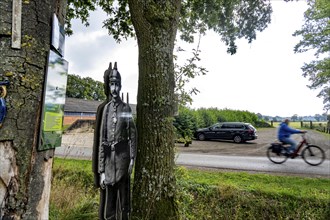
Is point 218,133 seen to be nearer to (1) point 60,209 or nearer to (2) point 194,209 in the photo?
(2) point 194,209

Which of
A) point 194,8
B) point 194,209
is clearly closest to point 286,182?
point 194,209

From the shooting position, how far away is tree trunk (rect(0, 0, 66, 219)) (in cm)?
83

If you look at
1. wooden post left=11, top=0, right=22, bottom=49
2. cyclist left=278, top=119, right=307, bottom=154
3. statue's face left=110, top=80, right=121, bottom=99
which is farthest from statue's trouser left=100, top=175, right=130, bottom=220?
cyclist left=278, top=119, right=307, bottom=154

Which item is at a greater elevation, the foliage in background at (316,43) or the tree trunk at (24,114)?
the foliage in background at (316,43)

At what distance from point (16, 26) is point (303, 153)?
9.21m

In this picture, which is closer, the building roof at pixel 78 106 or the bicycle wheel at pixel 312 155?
the bicycle wheel at pixel 312 155

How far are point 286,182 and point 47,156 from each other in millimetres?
5331

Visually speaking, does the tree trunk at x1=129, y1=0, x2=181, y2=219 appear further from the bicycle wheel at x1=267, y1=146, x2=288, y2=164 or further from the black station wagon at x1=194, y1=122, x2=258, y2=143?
the black station wagon at x1=194, y1=122, x2=258, y2=143

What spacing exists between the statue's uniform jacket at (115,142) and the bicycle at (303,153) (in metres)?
7.82

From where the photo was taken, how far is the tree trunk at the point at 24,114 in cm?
83

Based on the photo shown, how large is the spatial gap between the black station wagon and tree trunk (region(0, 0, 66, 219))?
14901 millimetres

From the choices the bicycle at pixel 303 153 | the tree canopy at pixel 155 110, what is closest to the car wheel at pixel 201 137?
the bicycle at pixel 303 153

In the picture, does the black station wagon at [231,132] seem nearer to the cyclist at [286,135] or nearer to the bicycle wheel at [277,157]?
the bicycle wheel at [277,157]

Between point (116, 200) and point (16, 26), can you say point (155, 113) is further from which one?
point (16, 26)
